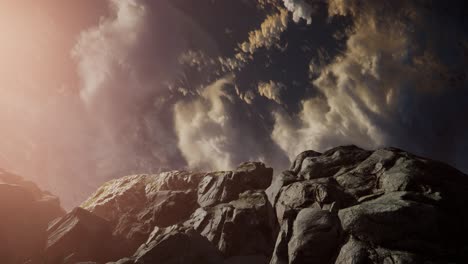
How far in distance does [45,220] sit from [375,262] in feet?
309

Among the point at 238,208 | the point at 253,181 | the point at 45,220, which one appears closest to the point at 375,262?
the point at 238,208

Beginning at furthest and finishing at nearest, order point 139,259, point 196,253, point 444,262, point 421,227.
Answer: point 196,253 < point 139,259 < point 421,227 < point 444,262

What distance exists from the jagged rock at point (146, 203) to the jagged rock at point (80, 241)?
14.1 feet

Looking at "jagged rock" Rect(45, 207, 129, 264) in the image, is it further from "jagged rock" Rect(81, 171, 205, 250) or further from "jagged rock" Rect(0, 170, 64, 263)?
"jagged rock" Rect(81, 171, 205, 250)

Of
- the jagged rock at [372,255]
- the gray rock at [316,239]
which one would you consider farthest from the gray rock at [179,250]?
the jagged rock at [372,255]

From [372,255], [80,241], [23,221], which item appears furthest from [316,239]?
[23,221]

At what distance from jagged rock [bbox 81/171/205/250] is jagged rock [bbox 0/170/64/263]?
1373 cm

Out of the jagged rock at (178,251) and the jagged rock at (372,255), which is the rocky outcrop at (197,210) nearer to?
the jagged rock at (178,251)

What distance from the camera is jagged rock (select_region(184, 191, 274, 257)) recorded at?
64.4m

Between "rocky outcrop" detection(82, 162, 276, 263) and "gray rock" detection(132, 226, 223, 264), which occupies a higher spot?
"rocky outcrop" detection(82, 162, 276, 263)

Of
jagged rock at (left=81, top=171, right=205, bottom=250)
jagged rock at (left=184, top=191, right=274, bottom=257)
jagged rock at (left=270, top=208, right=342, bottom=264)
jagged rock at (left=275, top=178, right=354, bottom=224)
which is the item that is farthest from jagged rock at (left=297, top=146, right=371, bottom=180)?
jagged rock at (left=81, top=171, right=205, bottom=250)

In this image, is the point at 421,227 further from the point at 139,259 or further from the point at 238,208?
the point at 139,259

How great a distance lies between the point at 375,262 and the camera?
3650 centimetres

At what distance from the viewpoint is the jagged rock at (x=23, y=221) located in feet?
253
